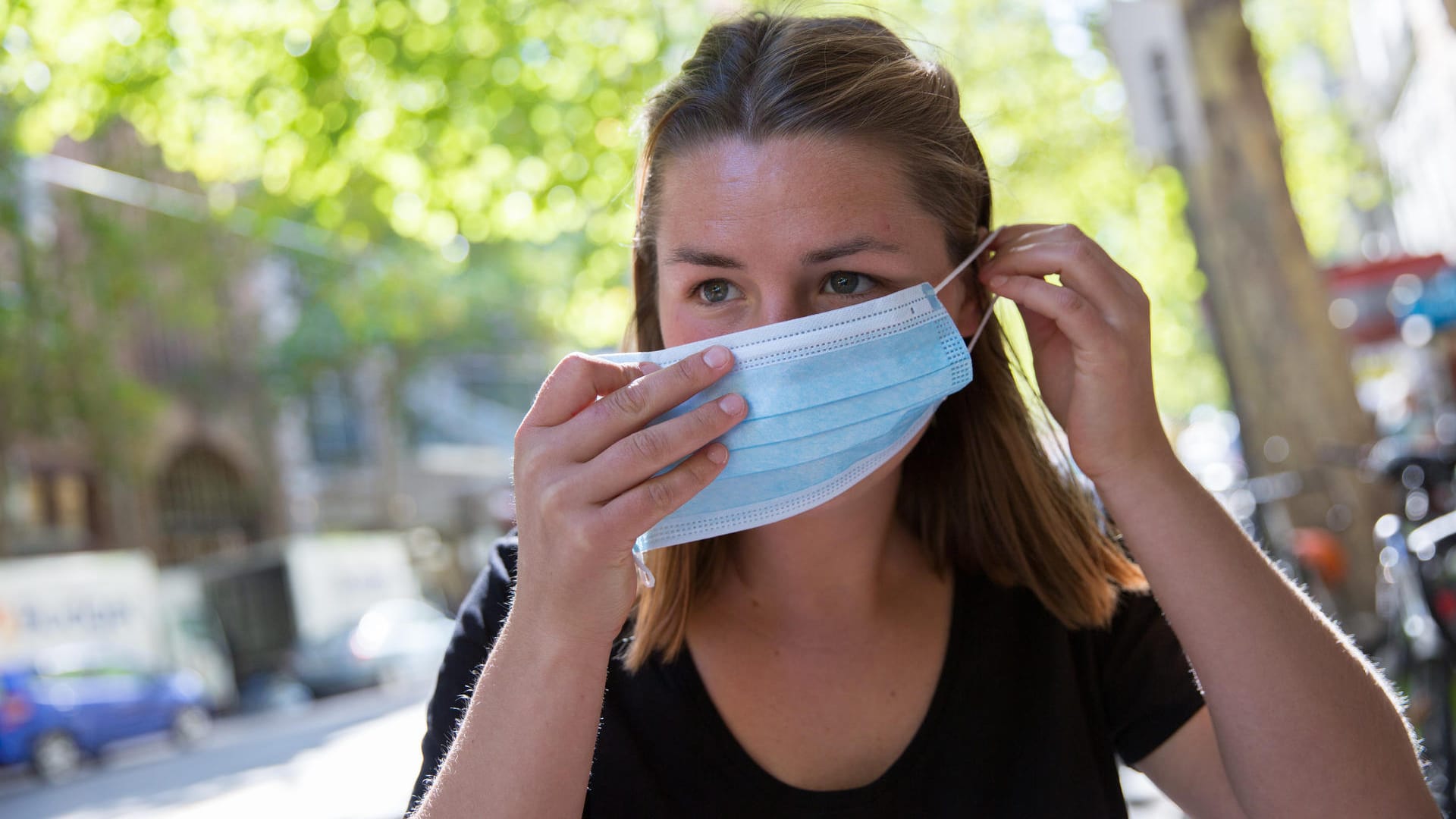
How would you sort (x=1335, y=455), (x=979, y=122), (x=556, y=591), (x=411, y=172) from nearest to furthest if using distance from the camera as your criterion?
(x=556, y=591) → (x=979, y=122) → (x=1335, y=455) → (x=411, y=172)

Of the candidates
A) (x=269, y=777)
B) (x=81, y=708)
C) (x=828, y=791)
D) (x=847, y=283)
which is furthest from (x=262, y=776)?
(x=847, y=283)

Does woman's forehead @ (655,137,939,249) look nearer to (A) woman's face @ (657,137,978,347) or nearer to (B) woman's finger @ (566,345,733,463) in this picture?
(A) woman's face @ (657,137,978,347)

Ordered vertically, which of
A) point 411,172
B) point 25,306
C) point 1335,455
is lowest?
point 1335,455

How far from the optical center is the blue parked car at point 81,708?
14.7 metres

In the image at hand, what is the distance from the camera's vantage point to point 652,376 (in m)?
1.55

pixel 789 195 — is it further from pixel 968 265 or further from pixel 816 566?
pixel 816 566

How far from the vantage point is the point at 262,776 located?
1159 cm

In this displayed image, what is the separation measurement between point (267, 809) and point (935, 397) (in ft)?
Result: 28.9

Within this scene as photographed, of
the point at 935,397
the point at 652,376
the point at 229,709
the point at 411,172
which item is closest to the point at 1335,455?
the point at 935,397

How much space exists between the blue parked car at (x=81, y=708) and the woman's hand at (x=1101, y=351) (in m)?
15.6

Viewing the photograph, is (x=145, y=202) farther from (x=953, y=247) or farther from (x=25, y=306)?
(x=953, y=247)

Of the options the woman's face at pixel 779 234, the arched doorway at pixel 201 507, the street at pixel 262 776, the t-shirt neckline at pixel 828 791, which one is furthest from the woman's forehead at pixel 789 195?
the arched doorway at pixel 201 507

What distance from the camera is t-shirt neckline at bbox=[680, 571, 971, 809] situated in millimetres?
1797

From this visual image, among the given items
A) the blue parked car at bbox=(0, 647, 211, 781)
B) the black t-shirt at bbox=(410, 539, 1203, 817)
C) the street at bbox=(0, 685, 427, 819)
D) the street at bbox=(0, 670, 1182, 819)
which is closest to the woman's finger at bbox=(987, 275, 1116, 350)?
the black t-shirt at bbox=(410, 539, 1203, 817)
